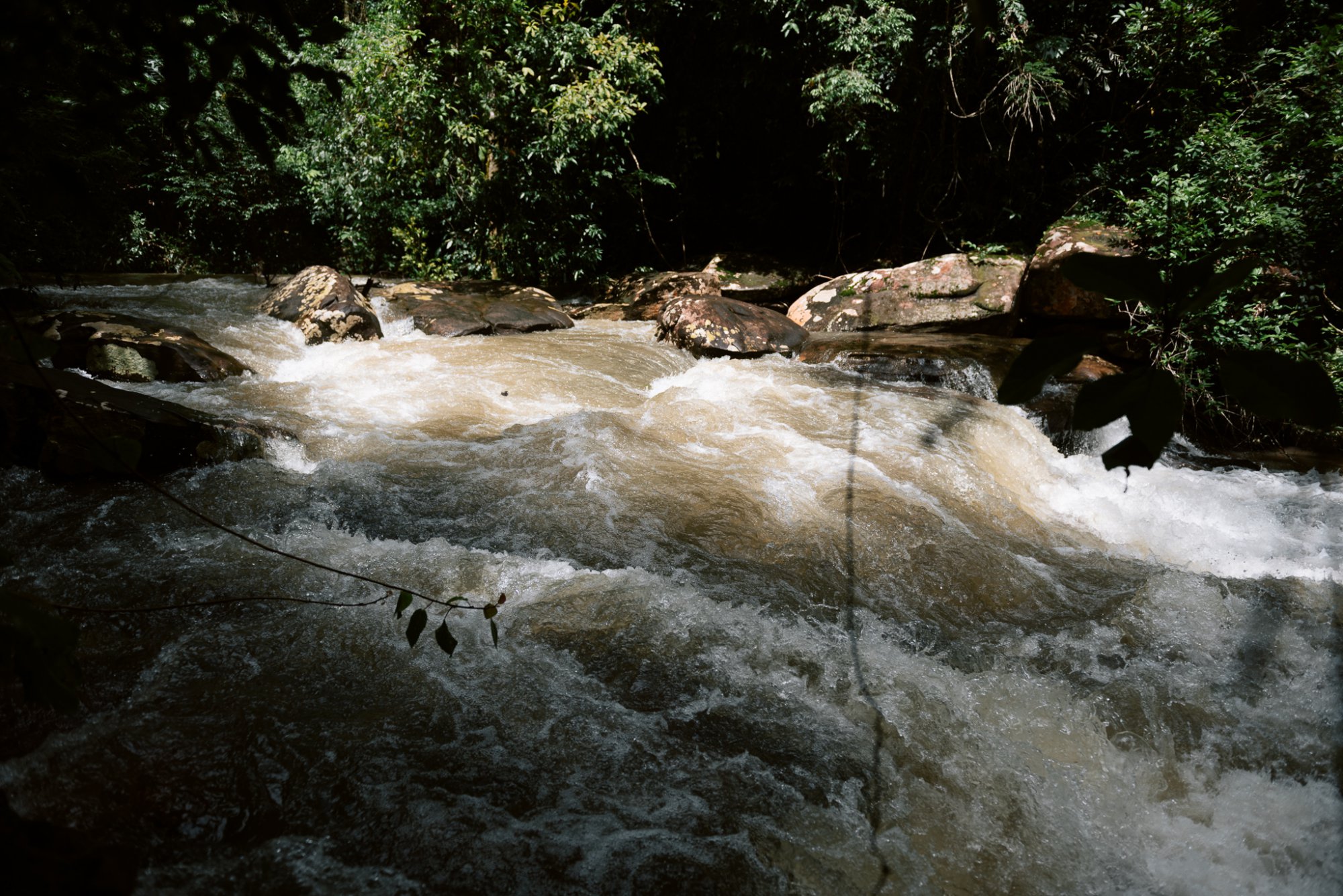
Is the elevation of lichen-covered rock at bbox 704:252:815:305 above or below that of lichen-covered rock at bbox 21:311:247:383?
below

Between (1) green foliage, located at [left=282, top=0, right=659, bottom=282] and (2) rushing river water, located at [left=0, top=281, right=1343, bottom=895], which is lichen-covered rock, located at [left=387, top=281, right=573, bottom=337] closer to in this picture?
(1) green foliage, located at [left=282, top=0, right=659, bottom=282]

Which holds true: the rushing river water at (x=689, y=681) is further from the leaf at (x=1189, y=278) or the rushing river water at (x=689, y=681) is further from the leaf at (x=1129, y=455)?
the leaf at (x=1189, y=278)

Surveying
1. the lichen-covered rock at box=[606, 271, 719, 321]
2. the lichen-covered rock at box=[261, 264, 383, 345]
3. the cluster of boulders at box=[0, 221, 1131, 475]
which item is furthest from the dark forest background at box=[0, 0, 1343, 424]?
the lichen-covered rock at box=[261, 264, 383, 345]

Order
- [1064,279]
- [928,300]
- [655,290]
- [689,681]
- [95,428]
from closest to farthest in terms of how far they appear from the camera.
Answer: [689,681] → [95,428] → [1064,279] → [928,300] → [655,290]

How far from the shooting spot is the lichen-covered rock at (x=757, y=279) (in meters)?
9.64

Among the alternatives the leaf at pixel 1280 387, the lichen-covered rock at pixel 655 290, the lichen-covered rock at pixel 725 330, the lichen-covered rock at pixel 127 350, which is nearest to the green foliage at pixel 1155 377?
the leaf at pixel 1280 387

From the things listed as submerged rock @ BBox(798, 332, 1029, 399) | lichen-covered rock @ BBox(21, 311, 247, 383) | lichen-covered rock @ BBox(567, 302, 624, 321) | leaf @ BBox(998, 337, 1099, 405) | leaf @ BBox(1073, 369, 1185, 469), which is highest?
leaf @ BBox(998, 337, 1099, 405)

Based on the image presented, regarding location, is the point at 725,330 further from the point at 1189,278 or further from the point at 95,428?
the point at 1189,278

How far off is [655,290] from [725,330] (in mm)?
2817

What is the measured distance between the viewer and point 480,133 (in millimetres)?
9016

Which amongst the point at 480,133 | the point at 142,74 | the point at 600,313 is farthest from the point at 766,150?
the point at 142,74

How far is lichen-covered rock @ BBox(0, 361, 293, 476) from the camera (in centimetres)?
312

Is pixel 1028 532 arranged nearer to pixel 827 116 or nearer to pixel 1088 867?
pixel 1088 867

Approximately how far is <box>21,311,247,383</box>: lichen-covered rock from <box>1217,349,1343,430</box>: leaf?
5812 millimetres
